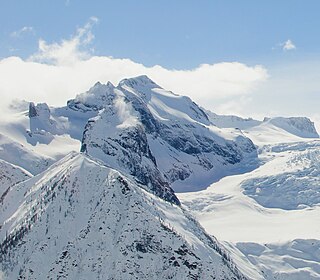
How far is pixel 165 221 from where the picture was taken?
194 m

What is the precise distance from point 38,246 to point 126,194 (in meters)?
26.3

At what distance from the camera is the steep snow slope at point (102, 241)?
17938 centimetres

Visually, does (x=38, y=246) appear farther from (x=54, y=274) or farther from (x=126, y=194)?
(x=126, y=194)

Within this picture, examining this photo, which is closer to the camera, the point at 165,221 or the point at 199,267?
the point at 199,267

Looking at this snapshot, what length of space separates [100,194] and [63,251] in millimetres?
19916

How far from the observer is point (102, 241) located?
607 ft

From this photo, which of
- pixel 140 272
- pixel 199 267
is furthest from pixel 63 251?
pixel 199 267

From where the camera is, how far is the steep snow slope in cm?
17938

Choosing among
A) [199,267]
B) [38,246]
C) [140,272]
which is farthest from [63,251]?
[199,267]

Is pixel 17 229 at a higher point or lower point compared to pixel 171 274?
higher

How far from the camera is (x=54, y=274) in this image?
584 feet

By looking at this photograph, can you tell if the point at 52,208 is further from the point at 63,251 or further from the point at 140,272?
the point at 140,272

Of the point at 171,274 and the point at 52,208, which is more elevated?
the point at 52,208

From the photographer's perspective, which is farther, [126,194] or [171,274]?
[126,194]
